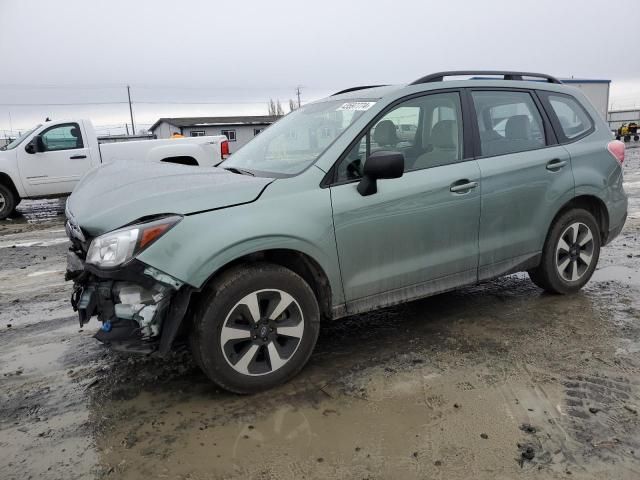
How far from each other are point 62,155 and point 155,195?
383 inches

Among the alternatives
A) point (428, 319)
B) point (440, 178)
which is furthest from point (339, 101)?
point (428, 319)

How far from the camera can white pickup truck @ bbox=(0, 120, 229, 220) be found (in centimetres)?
1104

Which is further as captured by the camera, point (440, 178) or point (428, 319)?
point (428, 319)

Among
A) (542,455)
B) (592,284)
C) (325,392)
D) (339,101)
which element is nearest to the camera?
(542,455)

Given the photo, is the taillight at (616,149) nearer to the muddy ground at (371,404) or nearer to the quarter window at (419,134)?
the muddy ground at (371,404)

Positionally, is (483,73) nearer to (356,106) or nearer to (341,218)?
(356,106)

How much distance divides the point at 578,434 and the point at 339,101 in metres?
2.75

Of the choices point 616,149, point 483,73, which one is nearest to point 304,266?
point 483,73

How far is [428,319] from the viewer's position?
4242 mm

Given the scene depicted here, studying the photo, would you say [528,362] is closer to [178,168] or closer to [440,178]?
[440,178]

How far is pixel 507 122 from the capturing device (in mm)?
4152

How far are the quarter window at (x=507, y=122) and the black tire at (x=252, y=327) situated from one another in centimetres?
193

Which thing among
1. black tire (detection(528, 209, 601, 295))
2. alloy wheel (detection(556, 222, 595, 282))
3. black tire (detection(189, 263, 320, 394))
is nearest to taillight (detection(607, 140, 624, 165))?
black tire (detection(528, 209, 601, 295))

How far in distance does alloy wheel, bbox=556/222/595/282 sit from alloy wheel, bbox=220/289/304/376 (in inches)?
102
